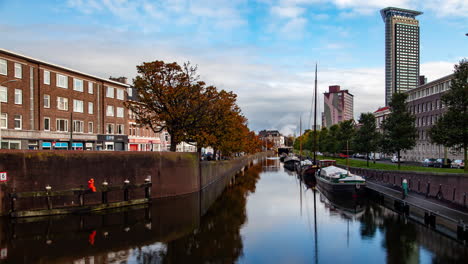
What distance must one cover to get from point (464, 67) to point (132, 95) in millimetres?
64363

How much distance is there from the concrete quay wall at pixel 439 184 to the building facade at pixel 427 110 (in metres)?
50.5

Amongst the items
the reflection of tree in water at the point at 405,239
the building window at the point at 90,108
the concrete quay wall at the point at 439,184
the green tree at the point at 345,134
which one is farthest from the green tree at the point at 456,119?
the green tree at the point at 345,134

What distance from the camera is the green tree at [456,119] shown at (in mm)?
38594

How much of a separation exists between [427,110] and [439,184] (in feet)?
228

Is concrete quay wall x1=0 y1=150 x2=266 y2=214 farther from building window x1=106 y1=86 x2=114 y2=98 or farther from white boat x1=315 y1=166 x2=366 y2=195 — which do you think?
building window x1=106 y1=86 x2=114 y2=98

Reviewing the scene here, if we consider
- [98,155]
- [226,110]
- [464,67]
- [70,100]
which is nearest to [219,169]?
[226,110]

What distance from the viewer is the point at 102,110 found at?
218 ft

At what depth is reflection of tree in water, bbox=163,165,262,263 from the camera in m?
21.9

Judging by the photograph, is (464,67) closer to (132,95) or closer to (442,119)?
(442,119)

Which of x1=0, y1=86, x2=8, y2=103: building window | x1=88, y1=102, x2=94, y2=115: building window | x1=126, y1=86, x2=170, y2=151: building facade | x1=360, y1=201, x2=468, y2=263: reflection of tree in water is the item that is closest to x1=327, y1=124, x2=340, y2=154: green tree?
x1=126, y1=86, x2=170, y2=151: building facade

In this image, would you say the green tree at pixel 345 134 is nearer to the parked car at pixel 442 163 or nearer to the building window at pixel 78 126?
the parked car at pixel 442 163

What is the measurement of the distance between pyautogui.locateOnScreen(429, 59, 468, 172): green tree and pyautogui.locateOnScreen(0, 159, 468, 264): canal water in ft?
31.1

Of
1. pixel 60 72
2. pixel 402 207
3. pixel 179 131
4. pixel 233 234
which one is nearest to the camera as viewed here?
pixel 233 234

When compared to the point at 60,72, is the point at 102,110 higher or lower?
lower
